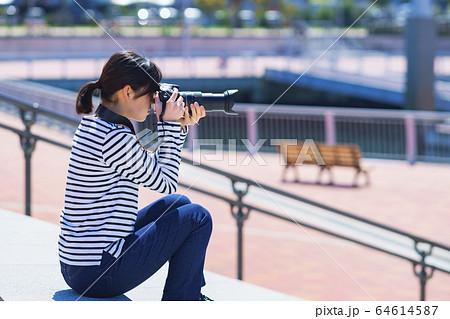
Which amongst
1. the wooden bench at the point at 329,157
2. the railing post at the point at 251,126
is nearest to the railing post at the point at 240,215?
the wooden bench at the point at 329,157

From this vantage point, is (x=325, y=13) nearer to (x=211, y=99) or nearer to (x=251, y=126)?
(x=251, y=126)

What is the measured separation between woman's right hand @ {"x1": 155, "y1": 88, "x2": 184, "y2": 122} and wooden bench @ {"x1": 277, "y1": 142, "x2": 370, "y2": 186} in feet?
26.5

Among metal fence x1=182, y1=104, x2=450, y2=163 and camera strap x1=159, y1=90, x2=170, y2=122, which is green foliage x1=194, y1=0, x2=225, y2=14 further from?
camera strap x1=159, y1=90, x2=170, y2=122

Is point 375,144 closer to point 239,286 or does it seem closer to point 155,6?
point 239,286

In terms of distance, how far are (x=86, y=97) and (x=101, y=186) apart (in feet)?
1.16

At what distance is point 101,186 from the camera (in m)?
2.60

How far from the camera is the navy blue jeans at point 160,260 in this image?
2.64m

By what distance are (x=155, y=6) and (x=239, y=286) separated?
30529 mm

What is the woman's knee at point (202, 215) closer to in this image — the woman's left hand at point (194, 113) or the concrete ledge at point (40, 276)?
the woman's left hand at point (194, 113)

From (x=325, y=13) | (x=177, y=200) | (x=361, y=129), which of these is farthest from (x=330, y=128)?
(x=325, y=13)

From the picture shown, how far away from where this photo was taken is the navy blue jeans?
2.64 meters

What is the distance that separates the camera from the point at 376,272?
6633mm

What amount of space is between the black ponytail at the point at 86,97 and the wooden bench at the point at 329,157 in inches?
320

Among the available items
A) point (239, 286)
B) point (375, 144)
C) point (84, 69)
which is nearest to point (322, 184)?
point (375, 144)
